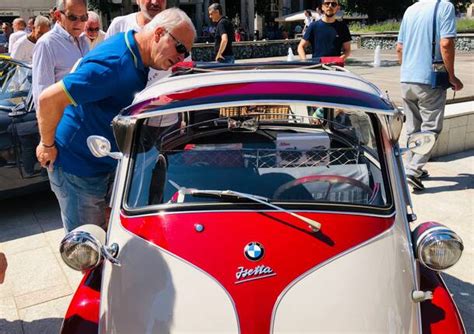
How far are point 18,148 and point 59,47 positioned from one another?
1.39m

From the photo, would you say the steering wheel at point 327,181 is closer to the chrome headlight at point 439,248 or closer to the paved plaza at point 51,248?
the chrome headlight at point 439,248

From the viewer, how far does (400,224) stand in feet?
6.77

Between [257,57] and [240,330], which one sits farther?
[257,57]

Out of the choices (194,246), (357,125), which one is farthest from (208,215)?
(357,125)

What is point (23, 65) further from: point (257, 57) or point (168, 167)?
point (257, 57)

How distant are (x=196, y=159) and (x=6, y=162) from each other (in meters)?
2.97

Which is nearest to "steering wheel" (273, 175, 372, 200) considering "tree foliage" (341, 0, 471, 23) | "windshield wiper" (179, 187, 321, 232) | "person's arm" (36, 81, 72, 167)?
"windshield wiper" (179, 187, 321, 232)

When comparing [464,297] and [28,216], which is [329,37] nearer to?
[464,297]

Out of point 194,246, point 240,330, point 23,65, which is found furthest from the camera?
point 23,65

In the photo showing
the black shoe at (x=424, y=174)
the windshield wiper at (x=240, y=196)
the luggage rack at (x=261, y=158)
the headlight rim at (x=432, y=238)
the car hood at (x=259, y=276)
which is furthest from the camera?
the black shoe at (x=424, y=174)

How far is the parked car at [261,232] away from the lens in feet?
5.83

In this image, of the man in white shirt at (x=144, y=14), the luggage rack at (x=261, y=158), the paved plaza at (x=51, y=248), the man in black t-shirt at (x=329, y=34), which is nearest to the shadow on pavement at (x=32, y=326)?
the paved plaza at (x=51, y=248)

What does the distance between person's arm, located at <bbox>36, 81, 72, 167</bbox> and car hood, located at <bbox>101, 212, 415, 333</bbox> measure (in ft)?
2.75

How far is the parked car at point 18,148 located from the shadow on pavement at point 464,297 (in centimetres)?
385
